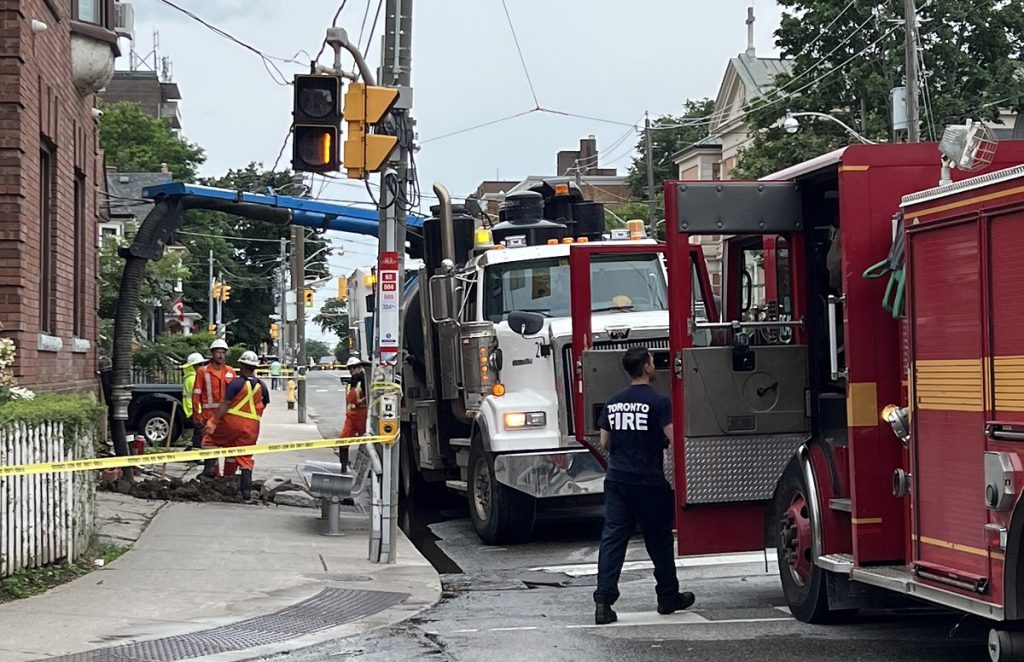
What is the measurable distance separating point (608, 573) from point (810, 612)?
124cm

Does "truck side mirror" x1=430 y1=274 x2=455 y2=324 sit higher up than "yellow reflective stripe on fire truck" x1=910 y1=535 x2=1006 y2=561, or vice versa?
"truck side mirror" x1=430 y1=274 x2=455 y2=324

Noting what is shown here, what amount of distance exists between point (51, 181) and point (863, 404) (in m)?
10.9

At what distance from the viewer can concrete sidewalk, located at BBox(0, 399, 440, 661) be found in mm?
8422

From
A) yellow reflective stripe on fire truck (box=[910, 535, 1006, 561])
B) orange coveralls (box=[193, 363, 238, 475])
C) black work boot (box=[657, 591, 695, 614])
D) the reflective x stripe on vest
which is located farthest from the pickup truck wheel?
yellow reflective stripe on fire truck (box=[910, 535, 1006, 561])

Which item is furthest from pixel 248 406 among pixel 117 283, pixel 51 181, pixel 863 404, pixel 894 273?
pixel 117 283

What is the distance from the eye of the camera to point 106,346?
33.4m

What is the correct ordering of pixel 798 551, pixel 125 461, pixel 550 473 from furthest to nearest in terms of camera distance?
1. pixel 550 473
2. pixel 125 461
3. pixel 798 551

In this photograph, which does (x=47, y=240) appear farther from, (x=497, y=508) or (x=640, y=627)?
(x=640, y=627)

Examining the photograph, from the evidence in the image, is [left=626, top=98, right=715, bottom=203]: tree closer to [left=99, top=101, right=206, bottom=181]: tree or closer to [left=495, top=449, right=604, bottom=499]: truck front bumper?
[left=99, top=101, right=206, bottom=181]: tree

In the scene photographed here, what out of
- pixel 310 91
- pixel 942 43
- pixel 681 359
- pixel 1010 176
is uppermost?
pixel 942 43

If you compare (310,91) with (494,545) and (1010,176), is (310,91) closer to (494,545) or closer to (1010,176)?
(494,545)

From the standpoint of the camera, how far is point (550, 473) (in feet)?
40.8

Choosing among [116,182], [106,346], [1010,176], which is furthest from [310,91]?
[116,182]

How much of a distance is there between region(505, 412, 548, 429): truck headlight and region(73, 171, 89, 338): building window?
7.98 metres
